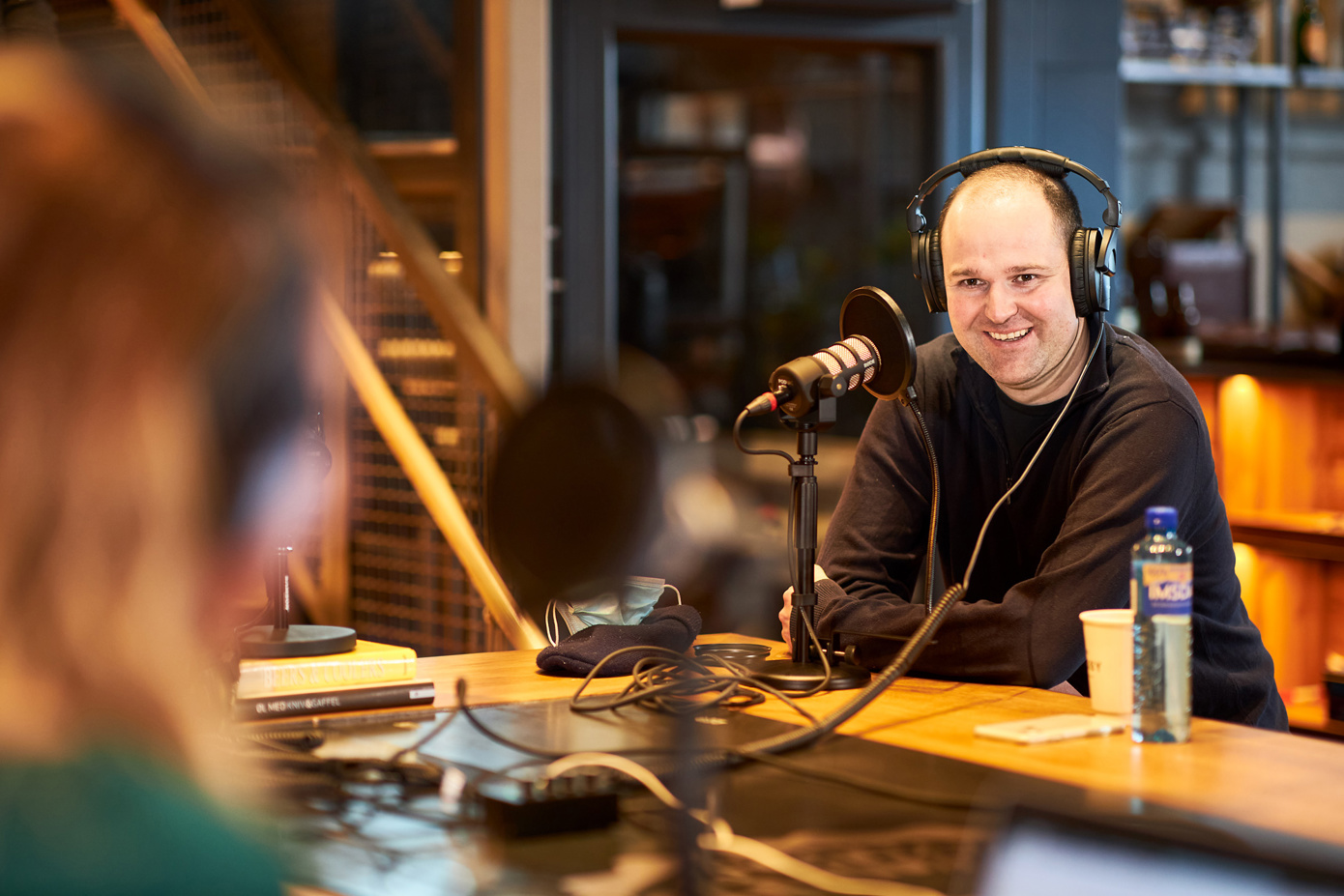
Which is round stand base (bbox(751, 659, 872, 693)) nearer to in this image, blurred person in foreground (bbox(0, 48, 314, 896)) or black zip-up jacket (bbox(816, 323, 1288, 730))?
black zip-up jacket (bbox(816, 323, 1288, 730))

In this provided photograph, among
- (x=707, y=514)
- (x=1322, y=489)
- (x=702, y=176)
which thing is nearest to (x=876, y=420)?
(x=707, y=514)

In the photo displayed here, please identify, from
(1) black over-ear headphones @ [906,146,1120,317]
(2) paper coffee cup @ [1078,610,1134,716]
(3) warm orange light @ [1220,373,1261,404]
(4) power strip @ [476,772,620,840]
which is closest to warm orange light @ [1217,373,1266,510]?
(3) warm orange light @ [1220,373,1261,404]

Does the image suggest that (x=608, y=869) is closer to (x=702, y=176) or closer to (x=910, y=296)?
(x=910, y=296)

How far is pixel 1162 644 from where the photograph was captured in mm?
1328

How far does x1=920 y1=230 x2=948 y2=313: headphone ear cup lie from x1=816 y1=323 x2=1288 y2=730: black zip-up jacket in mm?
78

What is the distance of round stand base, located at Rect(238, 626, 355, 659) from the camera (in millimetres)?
1491

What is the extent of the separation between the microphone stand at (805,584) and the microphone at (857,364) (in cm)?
2

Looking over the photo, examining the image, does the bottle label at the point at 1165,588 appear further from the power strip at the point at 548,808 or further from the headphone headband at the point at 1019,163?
the headphone headband at the point at 1019,163

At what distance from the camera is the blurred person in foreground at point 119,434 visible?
58cm

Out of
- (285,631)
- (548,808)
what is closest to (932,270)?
(285,631)

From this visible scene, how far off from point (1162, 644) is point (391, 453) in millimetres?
3139

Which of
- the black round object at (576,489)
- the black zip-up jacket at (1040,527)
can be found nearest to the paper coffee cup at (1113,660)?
the black zip-up jacket at (1040,527)

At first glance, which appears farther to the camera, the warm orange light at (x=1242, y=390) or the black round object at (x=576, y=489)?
the warm orange light at (x=1242, y=390)

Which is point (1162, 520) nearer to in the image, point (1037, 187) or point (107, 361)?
point (1037, 187)
